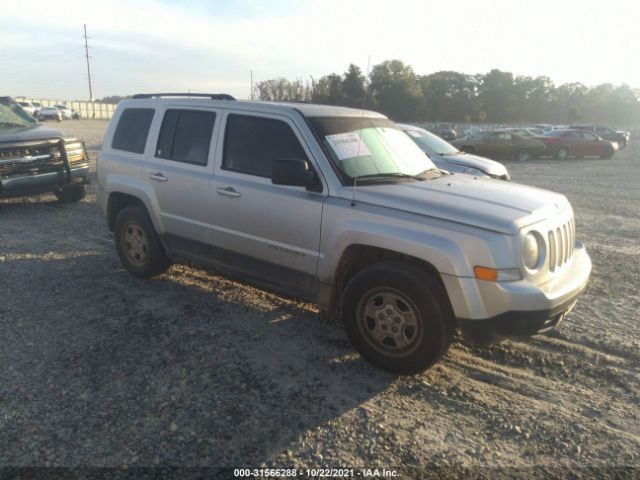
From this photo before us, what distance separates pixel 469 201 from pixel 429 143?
6.84m

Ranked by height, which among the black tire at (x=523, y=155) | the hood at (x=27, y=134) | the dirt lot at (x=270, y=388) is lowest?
the dirt lot at (x=270, y=388)

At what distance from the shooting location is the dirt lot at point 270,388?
2.91 meters

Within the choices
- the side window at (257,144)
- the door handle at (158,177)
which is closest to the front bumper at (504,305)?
the side window at (257,144)

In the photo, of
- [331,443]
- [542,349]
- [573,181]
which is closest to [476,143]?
[573,181]

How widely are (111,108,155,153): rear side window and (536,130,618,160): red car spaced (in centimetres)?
2266

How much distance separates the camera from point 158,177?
202 inches

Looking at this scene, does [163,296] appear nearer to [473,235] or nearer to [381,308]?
[381,308]

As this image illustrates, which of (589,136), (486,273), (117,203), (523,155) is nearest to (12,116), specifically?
(117,203)

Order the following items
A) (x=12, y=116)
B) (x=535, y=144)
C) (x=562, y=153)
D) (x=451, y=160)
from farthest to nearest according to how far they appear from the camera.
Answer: (x=562, y=153) → (x=535, y=144) → (x=12, y=116) → (x=451, y=160)

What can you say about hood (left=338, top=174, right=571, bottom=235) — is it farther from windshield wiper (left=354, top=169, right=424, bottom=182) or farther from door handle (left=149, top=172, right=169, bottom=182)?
door handle (left=149, top=172, right=169, bottom=182)

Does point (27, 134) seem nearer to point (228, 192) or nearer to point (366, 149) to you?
point (228, 192)

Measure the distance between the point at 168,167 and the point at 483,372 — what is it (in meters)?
3.53

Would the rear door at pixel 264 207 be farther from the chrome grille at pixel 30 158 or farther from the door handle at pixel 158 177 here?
the chrome grille at pixel 30 158

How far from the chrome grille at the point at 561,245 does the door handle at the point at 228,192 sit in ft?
8.50
